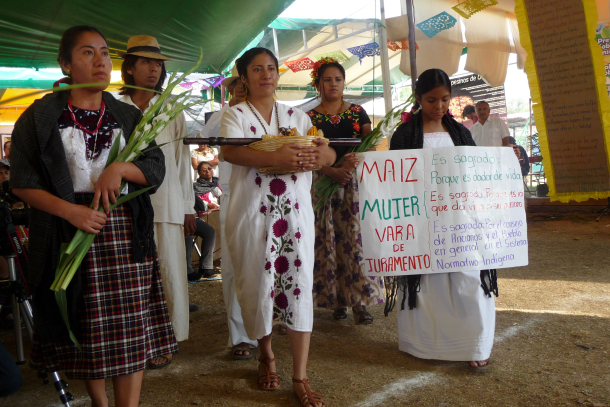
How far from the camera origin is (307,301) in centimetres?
262

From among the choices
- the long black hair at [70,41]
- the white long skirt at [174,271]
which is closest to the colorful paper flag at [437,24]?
the white long skirt at [174,271]

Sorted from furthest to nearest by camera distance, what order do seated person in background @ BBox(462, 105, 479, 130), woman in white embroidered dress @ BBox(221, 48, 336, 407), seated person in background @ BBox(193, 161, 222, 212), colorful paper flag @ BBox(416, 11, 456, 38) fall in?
seated person in background @ BBox(462, 105, 479, 130) < colorful paper flag @ BBox(416, 11, 456, 38) < seated person in background @ BBox(193, 161, 222, 212) < woman in white embroidered dress @ BBox(221, 48, 336, 407)

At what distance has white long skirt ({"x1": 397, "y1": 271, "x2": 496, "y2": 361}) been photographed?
2900 mm

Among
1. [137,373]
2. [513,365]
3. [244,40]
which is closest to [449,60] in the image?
[244,40]

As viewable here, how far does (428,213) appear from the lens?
2.91 m

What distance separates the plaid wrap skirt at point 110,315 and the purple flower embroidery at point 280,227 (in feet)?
2.47

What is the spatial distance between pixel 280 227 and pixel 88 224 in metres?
1.03

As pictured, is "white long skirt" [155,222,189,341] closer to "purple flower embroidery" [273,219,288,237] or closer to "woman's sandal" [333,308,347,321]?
"purple flower embroidery" [273,219,288,237]

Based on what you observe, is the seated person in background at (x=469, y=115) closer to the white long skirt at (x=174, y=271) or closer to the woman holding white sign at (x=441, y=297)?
the woman holding white sign at (x=441, y=297)

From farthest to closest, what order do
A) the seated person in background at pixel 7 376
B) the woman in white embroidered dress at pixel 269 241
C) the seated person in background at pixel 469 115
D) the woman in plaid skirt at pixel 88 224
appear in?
the seated person in background at pixel 469 115
the woman in white embroidered dress at pixel 269 241
the seated person in background at pixel 7 376
the woman in plaid skirt at pixel 88 224

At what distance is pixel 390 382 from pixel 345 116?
77.5 inches

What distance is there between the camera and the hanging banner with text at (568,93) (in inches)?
165

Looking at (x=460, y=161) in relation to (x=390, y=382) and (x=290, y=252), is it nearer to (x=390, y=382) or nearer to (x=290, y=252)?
(x=290, y=252)

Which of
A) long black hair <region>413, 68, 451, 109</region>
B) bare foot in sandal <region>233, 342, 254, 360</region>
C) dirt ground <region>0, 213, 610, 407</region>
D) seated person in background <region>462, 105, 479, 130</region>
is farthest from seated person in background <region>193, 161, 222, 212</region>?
seated person in background <region>462, 105, 479, 130</region>
